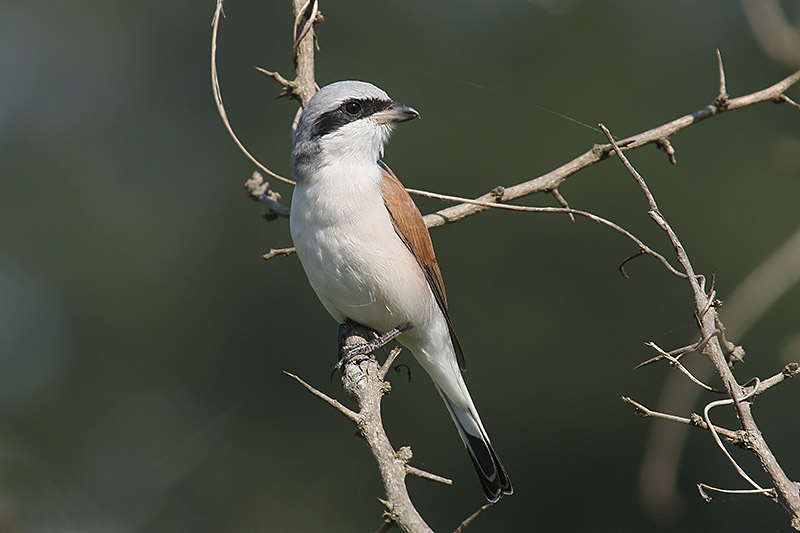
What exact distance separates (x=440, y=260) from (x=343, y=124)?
591cm

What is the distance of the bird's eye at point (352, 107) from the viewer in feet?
10.4

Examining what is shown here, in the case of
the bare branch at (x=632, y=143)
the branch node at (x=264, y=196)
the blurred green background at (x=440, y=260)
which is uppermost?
the bare branch at (x=632, y=143)

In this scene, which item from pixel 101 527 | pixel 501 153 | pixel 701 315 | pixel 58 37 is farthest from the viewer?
pixel 58 37

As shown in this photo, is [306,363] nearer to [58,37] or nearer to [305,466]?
[305,466]

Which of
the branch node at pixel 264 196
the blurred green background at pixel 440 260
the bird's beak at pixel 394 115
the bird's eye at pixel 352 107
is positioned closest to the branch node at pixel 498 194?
the bird's beak at pixel 394 115

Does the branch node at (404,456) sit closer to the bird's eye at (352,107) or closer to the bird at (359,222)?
the bird at (359,222)

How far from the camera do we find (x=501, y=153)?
943 cm

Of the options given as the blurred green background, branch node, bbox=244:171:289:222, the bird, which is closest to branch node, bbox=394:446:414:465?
the bird

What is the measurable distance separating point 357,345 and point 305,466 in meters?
7.32

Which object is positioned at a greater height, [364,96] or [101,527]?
[364,96]

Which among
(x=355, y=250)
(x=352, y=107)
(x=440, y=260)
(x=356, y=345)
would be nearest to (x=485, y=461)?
(x=356, y=345)

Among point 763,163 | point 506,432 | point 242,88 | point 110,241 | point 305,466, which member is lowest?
point 305,466

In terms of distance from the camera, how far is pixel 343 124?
3.17 metres

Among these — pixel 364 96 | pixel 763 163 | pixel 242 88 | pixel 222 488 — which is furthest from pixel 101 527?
pixel 763 163
